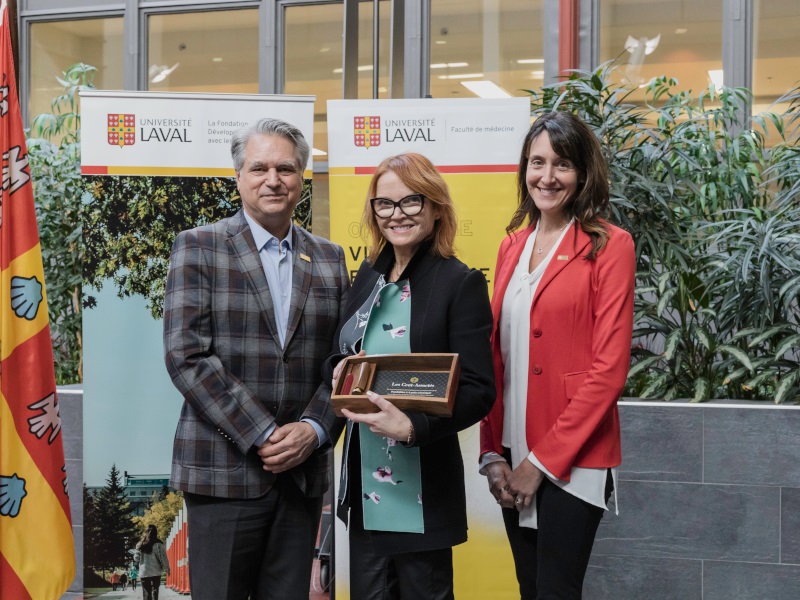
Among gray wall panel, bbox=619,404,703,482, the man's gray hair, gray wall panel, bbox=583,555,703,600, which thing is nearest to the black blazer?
the man's gray hair

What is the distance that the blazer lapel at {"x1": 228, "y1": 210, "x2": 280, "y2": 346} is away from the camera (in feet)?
7.93

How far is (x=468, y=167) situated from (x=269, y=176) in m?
1.33

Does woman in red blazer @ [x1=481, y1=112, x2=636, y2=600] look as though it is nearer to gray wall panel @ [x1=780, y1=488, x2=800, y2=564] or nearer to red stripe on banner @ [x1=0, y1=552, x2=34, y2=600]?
red stripe on banner @ [x1=0, y1=552, x2=34, y2=600]

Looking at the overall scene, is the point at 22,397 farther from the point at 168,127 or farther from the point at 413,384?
the point at 413,384

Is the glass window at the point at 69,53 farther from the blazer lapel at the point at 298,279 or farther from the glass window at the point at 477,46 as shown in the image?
the blazer lapel at the point at 298,279

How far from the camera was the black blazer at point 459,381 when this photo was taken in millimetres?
2104

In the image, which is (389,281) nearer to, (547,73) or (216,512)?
(216,512)

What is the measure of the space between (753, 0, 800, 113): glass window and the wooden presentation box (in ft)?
17.0

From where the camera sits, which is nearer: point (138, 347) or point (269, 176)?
point (269, 176)

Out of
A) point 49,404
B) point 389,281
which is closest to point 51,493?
point 49,404

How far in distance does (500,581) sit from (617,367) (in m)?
1.71

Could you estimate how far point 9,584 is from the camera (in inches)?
118

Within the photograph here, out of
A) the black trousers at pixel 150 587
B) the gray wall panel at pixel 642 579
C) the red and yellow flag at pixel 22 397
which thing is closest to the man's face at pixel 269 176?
the red and yellow flag at pixel 22 397

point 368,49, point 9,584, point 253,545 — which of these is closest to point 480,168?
point 253,545
